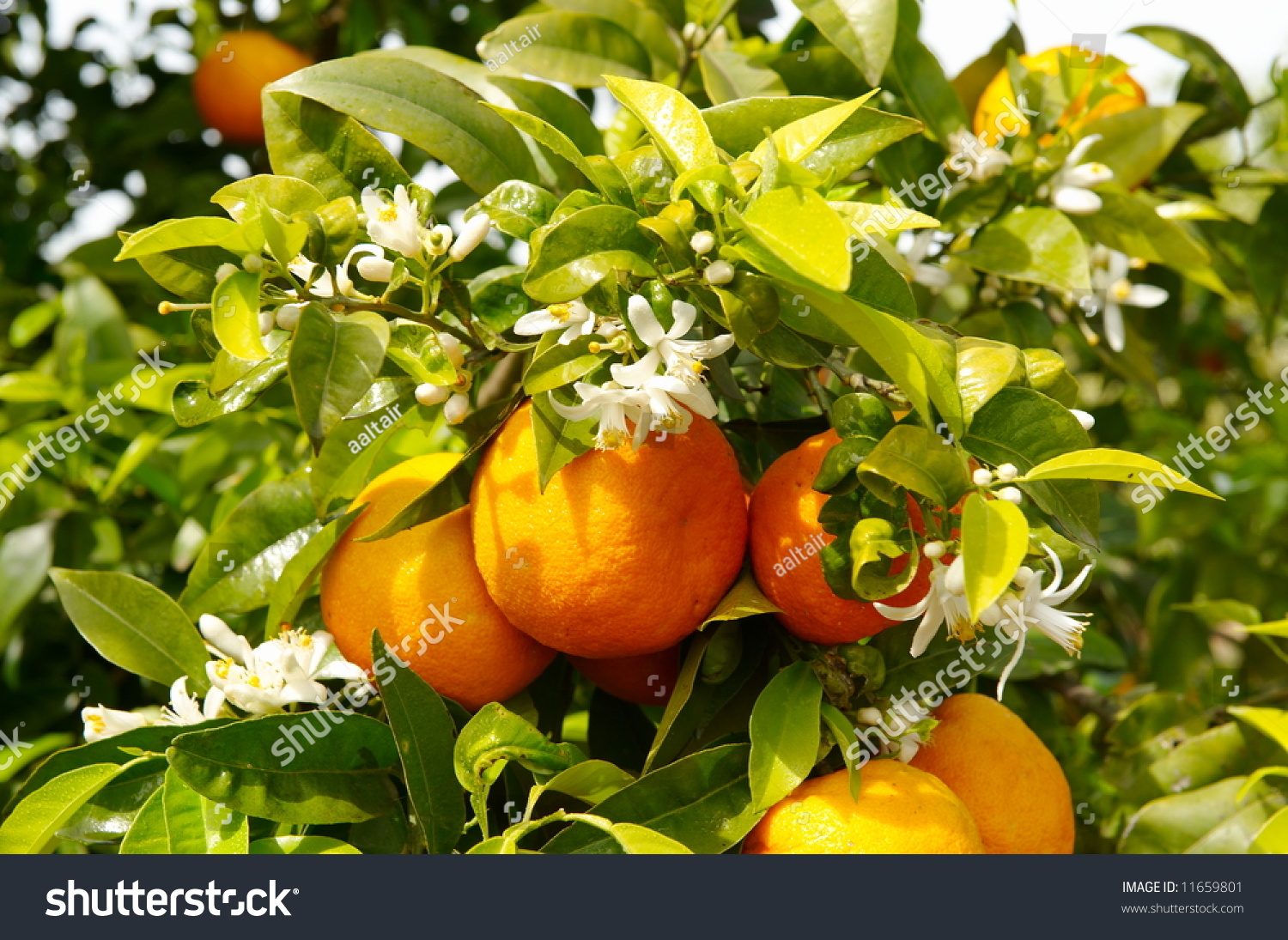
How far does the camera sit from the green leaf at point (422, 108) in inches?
35.4

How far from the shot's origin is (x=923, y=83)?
47.1 inches

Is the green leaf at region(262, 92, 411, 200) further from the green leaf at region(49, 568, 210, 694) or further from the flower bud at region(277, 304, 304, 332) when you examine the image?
the green leaf at region(49, 568, 210, 694)

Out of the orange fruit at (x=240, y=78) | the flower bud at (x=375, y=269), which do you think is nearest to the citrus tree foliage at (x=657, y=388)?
the flower bud at (x=375, y=269)

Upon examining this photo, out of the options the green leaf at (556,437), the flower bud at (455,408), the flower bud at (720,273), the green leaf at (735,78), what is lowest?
the flower bud at (455,408)

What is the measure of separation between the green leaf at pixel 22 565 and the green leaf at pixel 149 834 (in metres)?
0.65

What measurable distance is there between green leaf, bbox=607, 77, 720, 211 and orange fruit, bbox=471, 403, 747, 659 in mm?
189

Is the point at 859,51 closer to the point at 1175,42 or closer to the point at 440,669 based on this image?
the point at 440,669

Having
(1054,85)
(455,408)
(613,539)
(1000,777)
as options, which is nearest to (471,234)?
(455,408)

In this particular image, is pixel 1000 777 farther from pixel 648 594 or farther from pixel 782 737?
pixel 648 594

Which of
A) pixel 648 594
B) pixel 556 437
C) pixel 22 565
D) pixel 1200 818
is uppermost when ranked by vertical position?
pixel 556 437

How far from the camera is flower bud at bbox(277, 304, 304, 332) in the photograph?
30.0 inches

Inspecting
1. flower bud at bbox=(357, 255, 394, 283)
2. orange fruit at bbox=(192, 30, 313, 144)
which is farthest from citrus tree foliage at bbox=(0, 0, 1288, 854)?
orange fruit at bbox=(192, 30, 313, 144)

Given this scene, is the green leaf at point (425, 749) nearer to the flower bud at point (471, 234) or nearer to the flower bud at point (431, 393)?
the flower bud at point (431, 393)

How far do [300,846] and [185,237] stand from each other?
453mm
